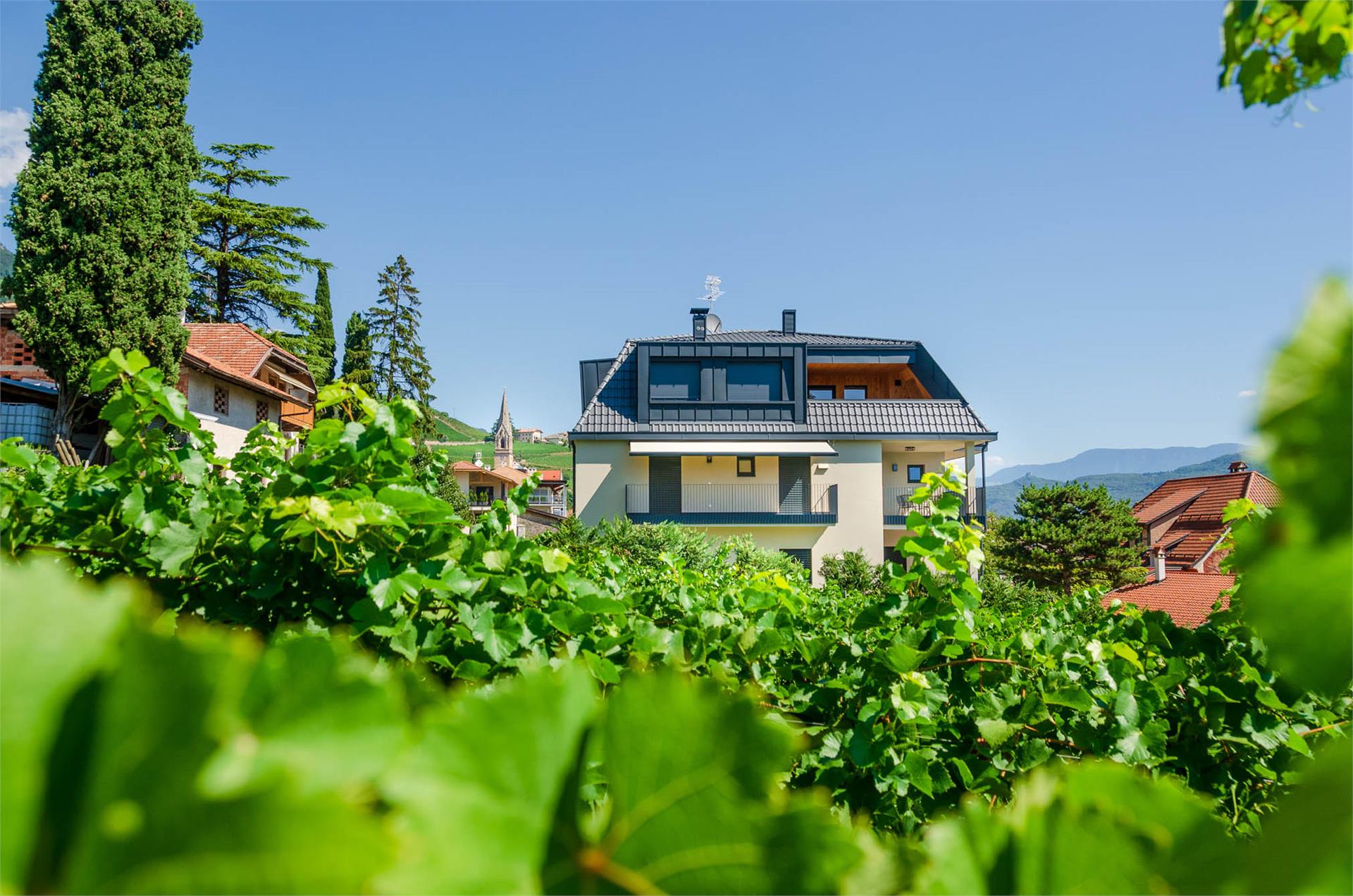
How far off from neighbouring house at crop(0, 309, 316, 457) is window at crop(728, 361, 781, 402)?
1192 cm

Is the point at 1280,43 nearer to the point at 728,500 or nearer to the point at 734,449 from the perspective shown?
the point at 734,449

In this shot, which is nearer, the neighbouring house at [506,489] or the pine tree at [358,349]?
the pine tree at [358,349]

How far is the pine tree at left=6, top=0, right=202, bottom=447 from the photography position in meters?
15.4

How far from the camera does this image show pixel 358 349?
104 feet

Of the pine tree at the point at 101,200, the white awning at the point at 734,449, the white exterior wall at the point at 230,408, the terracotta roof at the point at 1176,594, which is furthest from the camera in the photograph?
the white awning at the point at 734,449

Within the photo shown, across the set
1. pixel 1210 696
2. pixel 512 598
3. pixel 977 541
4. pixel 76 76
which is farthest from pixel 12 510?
pixel 76 76

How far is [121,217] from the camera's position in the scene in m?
16.1

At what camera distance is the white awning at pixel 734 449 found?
20.2m

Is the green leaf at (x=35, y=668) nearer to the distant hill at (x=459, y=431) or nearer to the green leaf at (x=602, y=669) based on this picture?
the green leaf at (x=602, y=669)

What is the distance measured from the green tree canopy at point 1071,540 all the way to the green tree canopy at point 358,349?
83.2 ft

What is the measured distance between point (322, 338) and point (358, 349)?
2.46 meters

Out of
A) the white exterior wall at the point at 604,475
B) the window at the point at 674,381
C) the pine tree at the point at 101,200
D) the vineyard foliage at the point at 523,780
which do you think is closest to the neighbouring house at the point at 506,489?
the white exterior wall at the point at 604,475

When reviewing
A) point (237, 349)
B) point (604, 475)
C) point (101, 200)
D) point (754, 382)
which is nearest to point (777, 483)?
point (754, 382)

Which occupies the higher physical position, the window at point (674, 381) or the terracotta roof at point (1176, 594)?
the window at point (674, 381)
